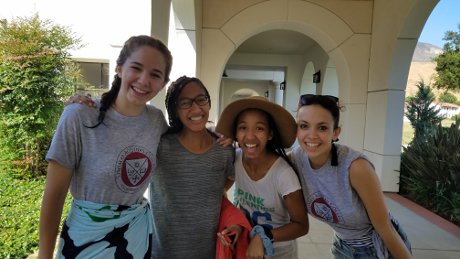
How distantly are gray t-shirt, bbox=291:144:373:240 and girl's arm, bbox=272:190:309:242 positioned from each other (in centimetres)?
9

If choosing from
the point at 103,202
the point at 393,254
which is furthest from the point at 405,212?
the point at 103,202

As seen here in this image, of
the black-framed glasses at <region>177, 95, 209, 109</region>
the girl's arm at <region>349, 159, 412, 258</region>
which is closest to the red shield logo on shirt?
the black-framed glasses at <region>177, 95, 209, 109</region>

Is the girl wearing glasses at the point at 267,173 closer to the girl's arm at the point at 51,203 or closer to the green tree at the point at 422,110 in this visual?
the girl's arm at the point at 51,203

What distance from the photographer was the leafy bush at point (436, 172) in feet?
15.9

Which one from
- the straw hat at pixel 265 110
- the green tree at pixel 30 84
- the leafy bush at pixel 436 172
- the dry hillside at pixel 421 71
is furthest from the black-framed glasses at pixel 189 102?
the green tree at pixel 30 84

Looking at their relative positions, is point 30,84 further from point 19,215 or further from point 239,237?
point 239,237

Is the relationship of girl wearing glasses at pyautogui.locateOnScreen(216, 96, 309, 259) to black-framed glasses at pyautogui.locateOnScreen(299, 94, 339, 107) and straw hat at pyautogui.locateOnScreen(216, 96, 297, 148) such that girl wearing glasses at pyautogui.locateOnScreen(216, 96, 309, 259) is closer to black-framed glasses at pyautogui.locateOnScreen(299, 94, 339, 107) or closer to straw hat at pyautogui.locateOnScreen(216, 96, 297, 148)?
straw hat at pyautogui.locateOnScreen(216, 96, 297, 148)

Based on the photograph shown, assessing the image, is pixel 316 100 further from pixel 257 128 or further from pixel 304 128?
pixel 257 128

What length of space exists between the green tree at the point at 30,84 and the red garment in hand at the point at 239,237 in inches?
237

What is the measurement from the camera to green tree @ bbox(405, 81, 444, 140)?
303 inches

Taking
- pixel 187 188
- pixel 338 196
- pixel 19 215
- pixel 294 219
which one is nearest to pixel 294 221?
pixel 294 219

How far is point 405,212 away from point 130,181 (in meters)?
4.79

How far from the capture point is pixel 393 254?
1606 millimetres

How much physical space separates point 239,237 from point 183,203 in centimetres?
32
